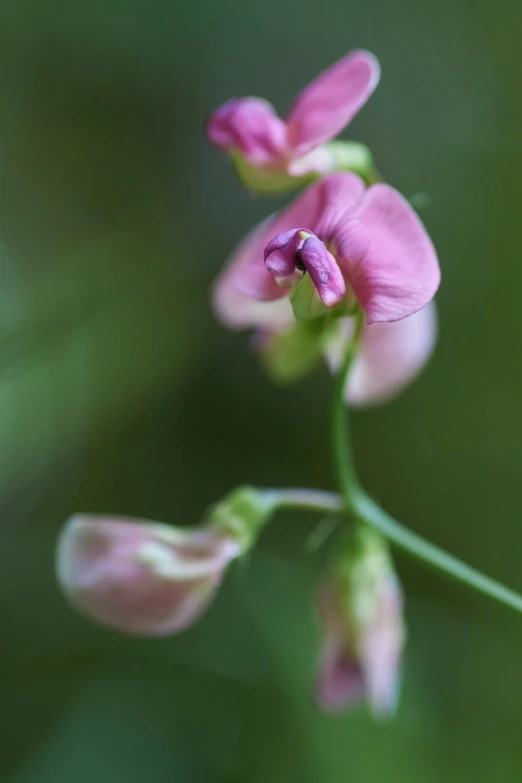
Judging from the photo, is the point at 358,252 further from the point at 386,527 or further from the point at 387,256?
the point at 386,527

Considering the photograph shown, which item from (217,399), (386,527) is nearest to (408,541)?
(386,527)

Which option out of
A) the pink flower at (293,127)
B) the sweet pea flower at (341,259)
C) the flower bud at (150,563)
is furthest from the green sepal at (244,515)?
the pink flower at (293,127)

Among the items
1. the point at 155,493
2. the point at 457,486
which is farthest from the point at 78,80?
the point at 457,486

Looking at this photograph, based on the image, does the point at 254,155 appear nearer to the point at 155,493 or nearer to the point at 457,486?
the point at 457,486

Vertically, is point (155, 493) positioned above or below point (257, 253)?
below

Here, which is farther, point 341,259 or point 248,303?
point 248,303
